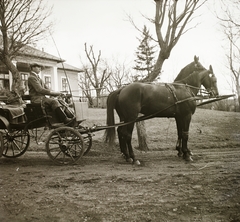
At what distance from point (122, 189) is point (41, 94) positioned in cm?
301

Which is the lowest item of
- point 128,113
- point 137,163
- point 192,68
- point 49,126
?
point 137,163

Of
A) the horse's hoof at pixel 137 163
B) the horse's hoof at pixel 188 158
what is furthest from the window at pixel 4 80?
the horse's hoof at pixel 188 158

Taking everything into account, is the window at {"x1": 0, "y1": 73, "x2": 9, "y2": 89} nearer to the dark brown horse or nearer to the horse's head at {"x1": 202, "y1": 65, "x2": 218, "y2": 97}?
the dark brown horse

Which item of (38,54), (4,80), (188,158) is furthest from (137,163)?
(4,80)

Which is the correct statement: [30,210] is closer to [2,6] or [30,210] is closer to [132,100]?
[132,100]

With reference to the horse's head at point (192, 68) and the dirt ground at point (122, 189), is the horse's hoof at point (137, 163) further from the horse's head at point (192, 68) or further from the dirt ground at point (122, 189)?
the horse's head at point (192, 68)

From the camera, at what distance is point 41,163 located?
6.04m

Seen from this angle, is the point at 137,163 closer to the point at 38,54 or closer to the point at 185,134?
the point at 185,134

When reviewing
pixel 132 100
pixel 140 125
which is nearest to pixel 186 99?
pixel 132 100

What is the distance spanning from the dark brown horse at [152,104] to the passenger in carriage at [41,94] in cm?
127

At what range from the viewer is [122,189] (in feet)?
13.7

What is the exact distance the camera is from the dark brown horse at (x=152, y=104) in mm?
6133

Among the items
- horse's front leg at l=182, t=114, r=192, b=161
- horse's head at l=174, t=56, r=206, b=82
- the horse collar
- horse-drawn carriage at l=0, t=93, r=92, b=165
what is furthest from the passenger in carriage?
horse's head at l=174, t=56, r=206, b=82

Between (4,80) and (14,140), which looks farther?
(4,80)
